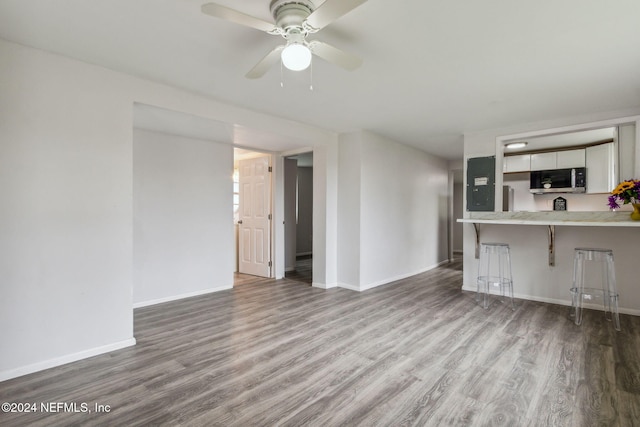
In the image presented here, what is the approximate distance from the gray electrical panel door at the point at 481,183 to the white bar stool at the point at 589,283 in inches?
47.0

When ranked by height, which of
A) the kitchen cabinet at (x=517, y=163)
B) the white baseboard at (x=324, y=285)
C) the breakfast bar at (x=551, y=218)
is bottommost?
the white baseboard at (x=324, y=285)

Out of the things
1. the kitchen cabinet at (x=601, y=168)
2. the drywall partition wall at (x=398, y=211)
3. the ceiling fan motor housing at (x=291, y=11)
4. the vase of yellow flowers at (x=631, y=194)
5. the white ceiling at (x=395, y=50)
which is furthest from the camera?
the drywall partition wall at (x=398, y=211)

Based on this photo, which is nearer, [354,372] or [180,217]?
[354,372]

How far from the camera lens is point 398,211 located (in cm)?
532

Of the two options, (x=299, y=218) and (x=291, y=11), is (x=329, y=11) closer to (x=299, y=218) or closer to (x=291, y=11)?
(x=291, y=11)

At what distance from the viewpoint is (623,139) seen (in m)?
3.55

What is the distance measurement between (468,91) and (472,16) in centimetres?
128

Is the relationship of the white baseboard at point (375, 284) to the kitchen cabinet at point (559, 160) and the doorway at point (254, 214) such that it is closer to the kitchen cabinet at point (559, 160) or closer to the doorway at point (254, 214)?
the doorway at point (254, 214)

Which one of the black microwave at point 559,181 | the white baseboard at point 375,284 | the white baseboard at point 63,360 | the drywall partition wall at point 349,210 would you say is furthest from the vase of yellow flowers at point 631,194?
the white baseboard at point 63,360

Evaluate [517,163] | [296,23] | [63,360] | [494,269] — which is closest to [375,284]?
[494,269]

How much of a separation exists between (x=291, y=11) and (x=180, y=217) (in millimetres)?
3158

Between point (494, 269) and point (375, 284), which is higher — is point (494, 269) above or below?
above

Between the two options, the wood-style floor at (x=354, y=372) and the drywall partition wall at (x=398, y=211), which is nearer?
the wood-style floor at (x=354, y=372)

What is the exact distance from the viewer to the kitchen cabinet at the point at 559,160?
384cm
